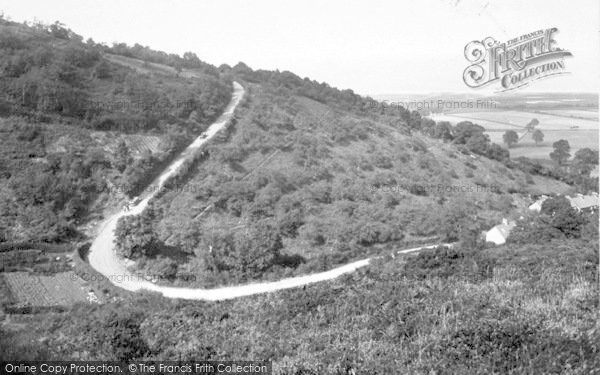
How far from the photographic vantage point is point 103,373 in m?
6.45

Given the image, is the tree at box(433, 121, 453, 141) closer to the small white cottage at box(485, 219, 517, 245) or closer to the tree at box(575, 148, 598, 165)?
the tree at box(575, 148, 598, 165)

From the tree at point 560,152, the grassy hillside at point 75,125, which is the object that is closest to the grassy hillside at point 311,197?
the grassy hillside at point 75,125

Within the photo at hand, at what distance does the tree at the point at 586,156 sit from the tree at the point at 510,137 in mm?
6500

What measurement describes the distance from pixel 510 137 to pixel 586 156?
777 cm

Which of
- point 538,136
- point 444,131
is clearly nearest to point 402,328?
→ point 444,131

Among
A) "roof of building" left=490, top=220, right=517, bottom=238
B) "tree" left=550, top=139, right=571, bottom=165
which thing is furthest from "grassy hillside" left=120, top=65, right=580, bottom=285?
"tree" left=550, top=139, right=571, bottom=165

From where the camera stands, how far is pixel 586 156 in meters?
41.0

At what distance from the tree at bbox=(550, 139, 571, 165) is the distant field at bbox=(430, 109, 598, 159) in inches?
25.1

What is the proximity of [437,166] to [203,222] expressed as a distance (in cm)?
2001

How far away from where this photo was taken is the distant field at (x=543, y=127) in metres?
43.8

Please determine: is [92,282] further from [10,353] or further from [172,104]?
[172,104]

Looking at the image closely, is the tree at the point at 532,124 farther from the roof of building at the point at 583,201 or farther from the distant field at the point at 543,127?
the roof of building at the point at 583,201

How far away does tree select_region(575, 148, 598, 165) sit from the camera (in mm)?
40969

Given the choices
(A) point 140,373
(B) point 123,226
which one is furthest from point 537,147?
(A) point 140,373
